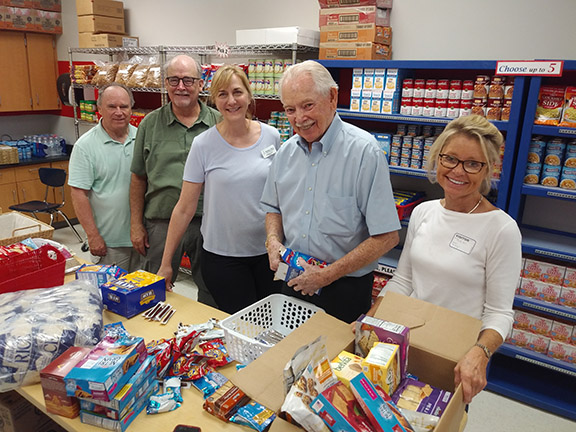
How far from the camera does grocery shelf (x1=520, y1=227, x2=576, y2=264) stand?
8.83 feet

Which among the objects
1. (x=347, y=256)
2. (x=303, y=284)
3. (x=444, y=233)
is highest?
(x=444, y=233)

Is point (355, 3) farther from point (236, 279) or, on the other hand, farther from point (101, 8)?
point (101, 8)

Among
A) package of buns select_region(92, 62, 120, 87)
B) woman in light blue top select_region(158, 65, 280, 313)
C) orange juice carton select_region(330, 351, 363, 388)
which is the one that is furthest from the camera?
package of buns select_region(92, 62, 120, 87)

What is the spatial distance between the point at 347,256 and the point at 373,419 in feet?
2.98

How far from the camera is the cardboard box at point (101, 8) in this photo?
5.05 metres

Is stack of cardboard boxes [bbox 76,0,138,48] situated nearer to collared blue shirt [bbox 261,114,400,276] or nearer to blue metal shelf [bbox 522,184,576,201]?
collared blue shirt [bbox 261,114,400,276]

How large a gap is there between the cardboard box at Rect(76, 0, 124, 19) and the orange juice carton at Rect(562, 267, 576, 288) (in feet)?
17.2

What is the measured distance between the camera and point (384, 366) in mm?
1125

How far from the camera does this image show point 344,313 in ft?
6.62

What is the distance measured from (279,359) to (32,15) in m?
6.63

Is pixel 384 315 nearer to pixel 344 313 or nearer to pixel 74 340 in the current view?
pixel 344 313

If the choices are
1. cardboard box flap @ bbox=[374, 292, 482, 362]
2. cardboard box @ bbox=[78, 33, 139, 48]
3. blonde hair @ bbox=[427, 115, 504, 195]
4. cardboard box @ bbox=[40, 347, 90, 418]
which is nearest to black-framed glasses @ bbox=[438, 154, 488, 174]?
blonde hair @ bbox=[427, 115, 504, 195]

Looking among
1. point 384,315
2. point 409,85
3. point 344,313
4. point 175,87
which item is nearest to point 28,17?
point 175,87

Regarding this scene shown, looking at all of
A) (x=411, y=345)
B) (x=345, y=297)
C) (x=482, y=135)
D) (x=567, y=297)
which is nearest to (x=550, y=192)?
(x=567, y=297)
